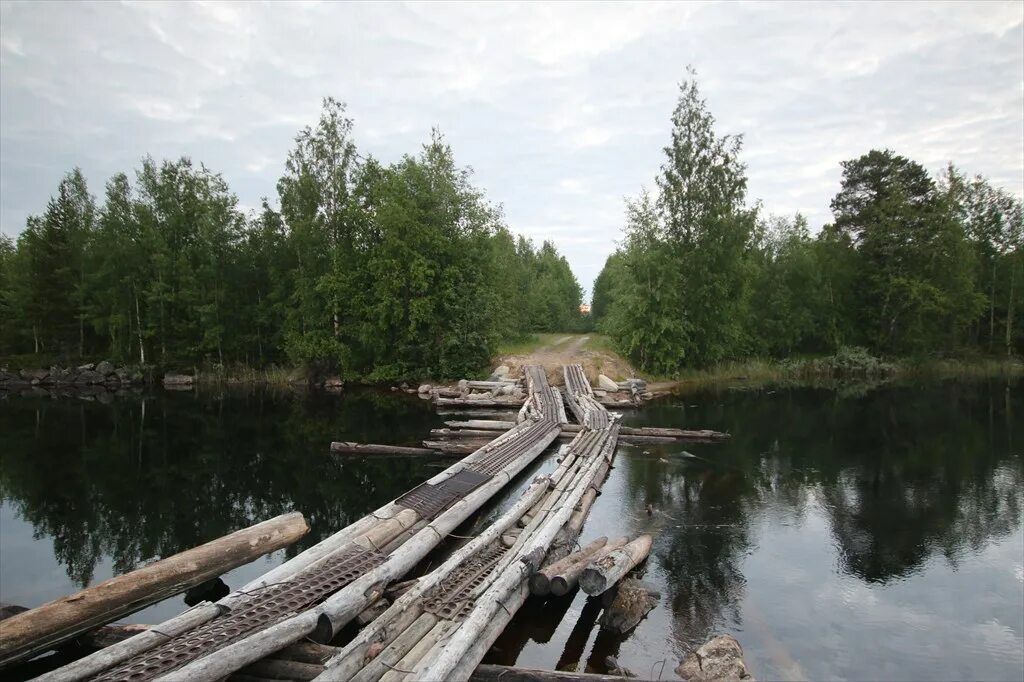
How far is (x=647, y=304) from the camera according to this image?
34.0m

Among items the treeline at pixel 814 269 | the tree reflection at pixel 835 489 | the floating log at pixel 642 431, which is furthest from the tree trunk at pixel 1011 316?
the floating log at pixel 642 431

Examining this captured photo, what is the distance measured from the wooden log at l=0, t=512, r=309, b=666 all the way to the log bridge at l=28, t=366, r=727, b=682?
3.11 feet

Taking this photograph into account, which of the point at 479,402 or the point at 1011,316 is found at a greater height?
the point at 1011,316

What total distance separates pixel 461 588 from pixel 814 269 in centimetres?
4230

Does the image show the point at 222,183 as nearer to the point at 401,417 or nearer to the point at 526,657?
the point at 401,417

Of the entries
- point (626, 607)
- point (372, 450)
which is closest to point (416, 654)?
point (626, 607)

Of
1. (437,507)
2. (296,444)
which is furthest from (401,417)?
(437,507)

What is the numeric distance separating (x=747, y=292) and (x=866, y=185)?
1848 cm

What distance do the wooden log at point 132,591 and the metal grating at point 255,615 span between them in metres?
1.86

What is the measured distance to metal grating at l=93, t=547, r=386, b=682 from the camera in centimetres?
516

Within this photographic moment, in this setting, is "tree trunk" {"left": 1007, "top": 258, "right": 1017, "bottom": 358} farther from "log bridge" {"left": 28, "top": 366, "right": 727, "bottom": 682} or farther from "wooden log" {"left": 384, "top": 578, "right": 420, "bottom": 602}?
"wooden log" {"left": 384, "top": 578, "right": 420, "bottom": 602}

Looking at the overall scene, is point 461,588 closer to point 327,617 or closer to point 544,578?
point 544,578

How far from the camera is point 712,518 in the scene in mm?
11844

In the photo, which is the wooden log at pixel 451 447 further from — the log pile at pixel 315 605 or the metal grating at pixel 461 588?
the metal grating at pixel 461 588
